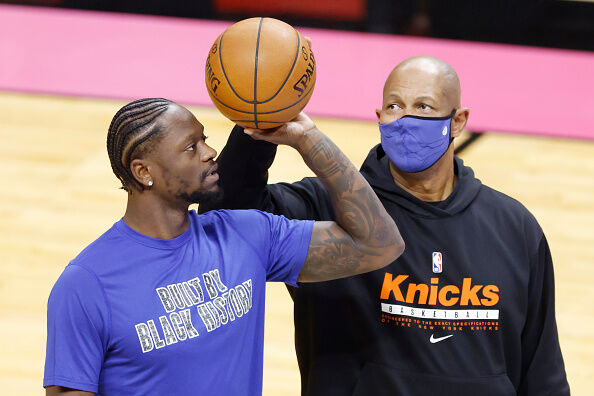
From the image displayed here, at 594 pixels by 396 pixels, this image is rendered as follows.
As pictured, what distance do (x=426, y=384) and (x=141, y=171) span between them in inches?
45.0

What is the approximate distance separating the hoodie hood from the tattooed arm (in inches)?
14.3

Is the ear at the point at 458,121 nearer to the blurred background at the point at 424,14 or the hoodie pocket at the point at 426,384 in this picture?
the hoodie pocket at the point at 426,384

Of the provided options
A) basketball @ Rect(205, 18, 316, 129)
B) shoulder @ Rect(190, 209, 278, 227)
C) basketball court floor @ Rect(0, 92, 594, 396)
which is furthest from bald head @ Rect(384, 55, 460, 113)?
basketball court floor @ Rect(0, 92, 594, 396)

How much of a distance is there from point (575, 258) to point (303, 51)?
3603 mm

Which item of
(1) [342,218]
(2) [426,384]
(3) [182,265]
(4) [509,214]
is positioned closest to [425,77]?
(4) [509,214]

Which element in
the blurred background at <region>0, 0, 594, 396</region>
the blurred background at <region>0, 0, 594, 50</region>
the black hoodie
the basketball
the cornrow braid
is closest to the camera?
the cornrow braid

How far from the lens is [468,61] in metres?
8.56

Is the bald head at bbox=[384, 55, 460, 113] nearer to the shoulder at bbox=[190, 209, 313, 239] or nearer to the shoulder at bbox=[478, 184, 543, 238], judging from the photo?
the shoulder at bbox=[478, 184, 543, 238]

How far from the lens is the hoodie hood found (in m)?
Result: 3.04

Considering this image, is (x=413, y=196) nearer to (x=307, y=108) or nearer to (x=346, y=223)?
(x=346, y=223)

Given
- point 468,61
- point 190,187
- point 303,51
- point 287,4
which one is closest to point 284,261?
point 190,187

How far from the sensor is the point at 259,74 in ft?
8.67

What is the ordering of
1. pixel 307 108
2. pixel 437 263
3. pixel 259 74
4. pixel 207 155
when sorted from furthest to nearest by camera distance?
pixel 307 108 → pixel 437 263 → pixel 259 74 → pixel 207 155

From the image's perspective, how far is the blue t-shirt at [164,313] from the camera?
2.28 metres
